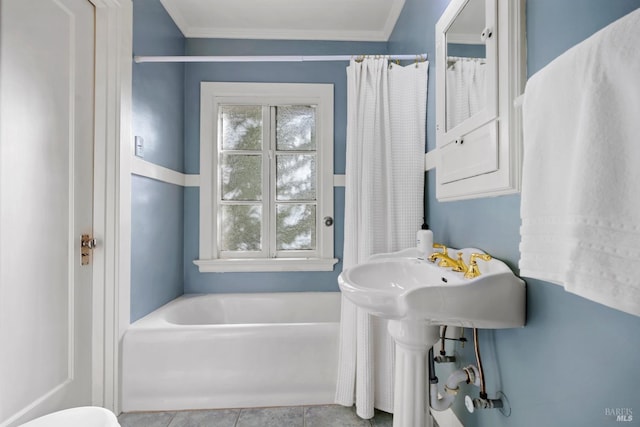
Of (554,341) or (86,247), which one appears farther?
(86,247)

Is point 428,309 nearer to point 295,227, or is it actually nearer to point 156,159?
point 295,227

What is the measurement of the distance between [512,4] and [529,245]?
75 centimetres

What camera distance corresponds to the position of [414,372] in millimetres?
1062

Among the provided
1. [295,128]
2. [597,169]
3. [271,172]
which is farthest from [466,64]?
[271,172]

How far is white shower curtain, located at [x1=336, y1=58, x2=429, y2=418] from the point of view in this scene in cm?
155

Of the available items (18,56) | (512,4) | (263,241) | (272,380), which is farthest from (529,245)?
(263,241)

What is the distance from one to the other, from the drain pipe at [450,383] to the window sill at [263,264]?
127cm

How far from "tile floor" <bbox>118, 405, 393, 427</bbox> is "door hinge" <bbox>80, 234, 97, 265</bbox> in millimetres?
838

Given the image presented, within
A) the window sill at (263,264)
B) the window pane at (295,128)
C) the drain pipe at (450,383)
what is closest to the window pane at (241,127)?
the window pane at (295,128)

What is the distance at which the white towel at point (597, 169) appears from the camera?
42 centimetres

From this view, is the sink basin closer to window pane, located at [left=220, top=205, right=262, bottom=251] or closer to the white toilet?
the white toilet

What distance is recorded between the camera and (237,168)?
2.42 metres

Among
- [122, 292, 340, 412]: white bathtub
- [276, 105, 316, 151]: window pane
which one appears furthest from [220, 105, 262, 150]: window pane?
[122, 292, 340, 412]: white bathtub

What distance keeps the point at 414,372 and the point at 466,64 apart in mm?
1186
